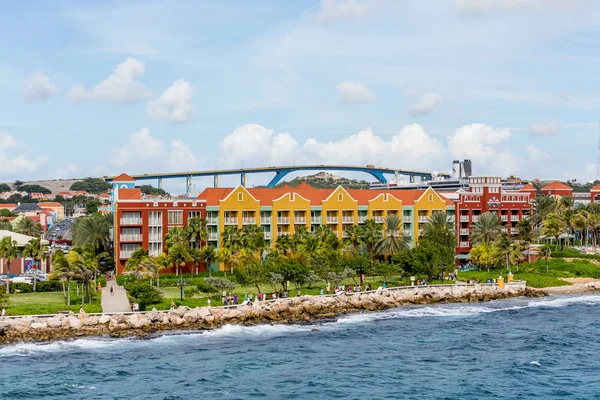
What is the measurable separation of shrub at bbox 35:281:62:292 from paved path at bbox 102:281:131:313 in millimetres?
5798

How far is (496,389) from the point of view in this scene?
46.2m

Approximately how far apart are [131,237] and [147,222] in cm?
285

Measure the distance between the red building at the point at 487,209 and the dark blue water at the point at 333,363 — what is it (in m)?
42.8

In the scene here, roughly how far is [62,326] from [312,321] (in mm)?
22935

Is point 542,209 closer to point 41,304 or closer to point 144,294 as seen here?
point 144,294

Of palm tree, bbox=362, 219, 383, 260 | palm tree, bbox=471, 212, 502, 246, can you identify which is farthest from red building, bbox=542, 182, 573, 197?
palm tree, bbox=362, 219, 383, 260

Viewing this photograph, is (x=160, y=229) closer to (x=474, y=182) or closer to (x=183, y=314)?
(x=183, y=314)

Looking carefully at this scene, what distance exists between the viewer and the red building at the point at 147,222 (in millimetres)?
93938

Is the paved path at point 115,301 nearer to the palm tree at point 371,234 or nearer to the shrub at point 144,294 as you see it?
the shrub at point 144,294

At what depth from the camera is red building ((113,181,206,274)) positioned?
9394 cm

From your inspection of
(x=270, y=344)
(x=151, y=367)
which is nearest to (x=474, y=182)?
(x=270, y=344)

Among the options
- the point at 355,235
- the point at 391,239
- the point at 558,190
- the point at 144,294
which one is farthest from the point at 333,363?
the point at 558,190

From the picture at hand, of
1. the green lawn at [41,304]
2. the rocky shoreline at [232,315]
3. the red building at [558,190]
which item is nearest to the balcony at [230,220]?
the green lawn at [41,304]

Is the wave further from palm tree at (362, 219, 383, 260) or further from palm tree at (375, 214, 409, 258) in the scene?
palm tree at (375, 214, 409, 258)
